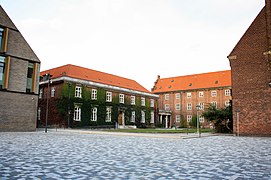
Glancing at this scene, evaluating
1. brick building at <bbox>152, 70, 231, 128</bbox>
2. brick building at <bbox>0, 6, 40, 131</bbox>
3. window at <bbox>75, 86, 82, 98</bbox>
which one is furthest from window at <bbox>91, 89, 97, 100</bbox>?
brick building at <bbox>152, 70, 231, 128</bbox>

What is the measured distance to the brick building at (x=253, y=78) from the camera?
70.3ft

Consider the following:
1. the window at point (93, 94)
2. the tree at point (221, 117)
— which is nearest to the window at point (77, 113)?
the window at point (93, 94)

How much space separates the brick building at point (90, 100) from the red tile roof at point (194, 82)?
14.6m

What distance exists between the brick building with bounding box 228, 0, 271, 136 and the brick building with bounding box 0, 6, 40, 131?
20099 millimetres

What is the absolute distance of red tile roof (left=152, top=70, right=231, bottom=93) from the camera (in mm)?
54438

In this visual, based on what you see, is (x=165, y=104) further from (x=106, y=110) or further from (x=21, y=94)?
(x=21, y=94)

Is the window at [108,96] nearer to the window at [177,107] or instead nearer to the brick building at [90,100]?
the brick building at [90,100]

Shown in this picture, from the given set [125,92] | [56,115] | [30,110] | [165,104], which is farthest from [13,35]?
[165,104]

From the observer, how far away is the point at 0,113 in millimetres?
22062

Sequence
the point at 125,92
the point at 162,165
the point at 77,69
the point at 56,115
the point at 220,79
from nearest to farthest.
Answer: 1. the point at 162,165
2. the point at 56,115
3. the point at 77,69
4. the point at 125,92
5. the point at 220,79

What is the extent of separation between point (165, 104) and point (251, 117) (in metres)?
38.5

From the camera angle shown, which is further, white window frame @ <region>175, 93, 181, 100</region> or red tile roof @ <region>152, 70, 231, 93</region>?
white window frame @ <region>175, 93, 181, 100</region>

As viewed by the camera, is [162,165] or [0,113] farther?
[0,113]

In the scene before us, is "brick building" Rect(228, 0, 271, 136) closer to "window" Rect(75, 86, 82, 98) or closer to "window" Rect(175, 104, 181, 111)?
"window" Rect(75, 86, 82, 98)
